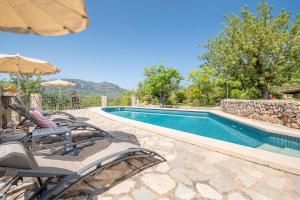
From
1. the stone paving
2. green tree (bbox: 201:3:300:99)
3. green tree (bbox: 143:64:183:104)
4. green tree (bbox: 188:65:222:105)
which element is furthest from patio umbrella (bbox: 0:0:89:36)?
green tree (bbox: 143:64:183:104)

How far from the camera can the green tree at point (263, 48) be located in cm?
1433

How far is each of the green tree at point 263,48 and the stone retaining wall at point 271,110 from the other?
6.61 metres

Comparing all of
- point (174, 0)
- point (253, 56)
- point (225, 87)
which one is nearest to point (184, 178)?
point (253, 56)

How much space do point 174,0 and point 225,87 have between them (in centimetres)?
1071

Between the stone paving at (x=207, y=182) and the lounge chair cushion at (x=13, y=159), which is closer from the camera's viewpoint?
the lounge chair cushion at (x=13, y=159)

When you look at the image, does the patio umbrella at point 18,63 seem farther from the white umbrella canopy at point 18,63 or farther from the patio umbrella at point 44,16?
the patio umbrella at point 44,16

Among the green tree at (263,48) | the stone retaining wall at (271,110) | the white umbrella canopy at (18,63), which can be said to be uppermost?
the green tree at (263,48)

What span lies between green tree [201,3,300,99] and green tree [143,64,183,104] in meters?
5.85

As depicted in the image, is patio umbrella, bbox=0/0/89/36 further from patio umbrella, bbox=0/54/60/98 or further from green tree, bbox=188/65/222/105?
green tree, bbox=188/65/222/105

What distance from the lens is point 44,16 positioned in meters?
2.39

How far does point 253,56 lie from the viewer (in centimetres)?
1484

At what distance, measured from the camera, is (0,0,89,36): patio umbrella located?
2.15m

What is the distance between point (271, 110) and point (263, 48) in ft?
29.4

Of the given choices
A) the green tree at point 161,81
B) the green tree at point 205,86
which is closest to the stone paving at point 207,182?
the green tree at point 205,86
